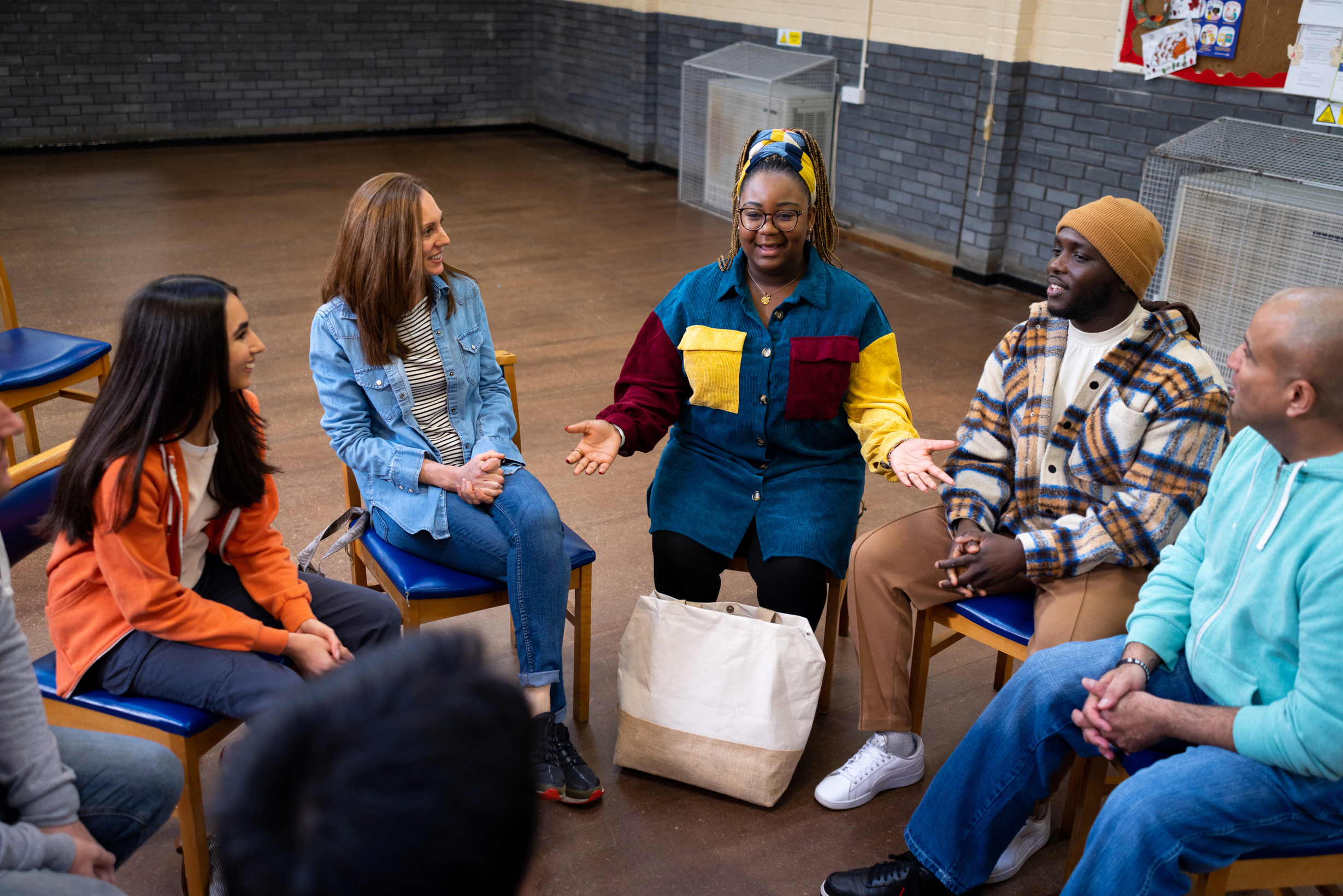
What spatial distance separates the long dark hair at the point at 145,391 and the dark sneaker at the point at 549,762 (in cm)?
89

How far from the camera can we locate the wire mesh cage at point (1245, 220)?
3986 mm

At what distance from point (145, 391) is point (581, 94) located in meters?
8.42

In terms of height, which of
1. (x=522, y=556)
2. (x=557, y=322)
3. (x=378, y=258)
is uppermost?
(x=378, y=258)

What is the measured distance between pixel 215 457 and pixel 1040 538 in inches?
59.7

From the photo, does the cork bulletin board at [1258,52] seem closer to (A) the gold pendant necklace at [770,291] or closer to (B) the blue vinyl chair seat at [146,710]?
(A) the gold pendant necklace at [770,291]

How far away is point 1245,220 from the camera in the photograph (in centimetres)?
418

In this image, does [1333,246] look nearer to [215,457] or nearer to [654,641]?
[654,641]

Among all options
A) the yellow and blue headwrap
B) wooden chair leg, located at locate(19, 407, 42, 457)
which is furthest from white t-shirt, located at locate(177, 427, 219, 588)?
wooden chair leg, located at locate(19, 407, 42, 457)

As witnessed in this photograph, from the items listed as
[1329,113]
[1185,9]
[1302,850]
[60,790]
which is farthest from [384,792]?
[1185,9]

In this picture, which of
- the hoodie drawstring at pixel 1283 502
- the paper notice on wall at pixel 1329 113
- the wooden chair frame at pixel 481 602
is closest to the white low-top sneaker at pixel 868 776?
the wooden chair frame at pixel 481 602

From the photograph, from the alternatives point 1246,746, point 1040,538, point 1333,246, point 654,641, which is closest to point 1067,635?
point 1040,538

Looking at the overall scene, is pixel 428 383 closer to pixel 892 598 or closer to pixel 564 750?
pixel 564 750

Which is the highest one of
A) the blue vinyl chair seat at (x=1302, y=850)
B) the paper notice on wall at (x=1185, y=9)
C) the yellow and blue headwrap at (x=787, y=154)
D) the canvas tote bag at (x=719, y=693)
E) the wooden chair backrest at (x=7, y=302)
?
the paper notice on wall at (x=1185, y=9)

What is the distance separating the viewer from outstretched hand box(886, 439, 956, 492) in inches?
87.5
